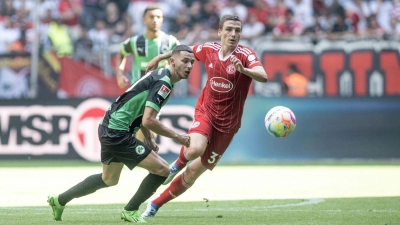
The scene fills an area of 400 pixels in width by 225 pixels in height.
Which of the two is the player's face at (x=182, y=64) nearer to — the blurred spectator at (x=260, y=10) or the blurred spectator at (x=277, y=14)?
the blurred spectator at (x=277, y=14)

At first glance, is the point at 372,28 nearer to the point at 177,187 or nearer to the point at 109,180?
the point at 177,187

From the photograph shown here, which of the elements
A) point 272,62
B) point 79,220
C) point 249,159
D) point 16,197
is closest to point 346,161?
point 249,159

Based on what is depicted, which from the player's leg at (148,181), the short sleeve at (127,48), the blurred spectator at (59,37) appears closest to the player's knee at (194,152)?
the player's leg at (148,181)

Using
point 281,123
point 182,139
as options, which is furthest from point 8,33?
point 182,139

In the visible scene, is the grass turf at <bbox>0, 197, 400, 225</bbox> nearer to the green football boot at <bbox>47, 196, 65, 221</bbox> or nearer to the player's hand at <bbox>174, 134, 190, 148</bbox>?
the green football boot at <bbox>47, 196, 65, 221</bbox>

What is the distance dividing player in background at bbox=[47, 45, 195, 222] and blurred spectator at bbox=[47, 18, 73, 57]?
1072cm

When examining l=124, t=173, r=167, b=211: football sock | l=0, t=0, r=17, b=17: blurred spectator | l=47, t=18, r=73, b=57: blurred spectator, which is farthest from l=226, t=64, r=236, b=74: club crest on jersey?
l=0, t=0, r=17, b=17: blurred spectator

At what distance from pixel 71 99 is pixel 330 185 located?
5.81 m

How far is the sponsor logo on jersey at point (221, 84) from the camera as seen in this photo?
28.4 feet

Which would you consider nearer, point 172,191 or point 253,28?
point 172,191

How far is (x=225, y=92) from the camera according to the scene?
8703mm

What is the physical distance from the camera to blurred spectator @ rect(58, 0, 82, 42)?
1925cm

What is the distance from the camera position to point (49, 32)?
62.8 feet

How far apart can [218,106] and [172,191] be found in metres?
1.06
